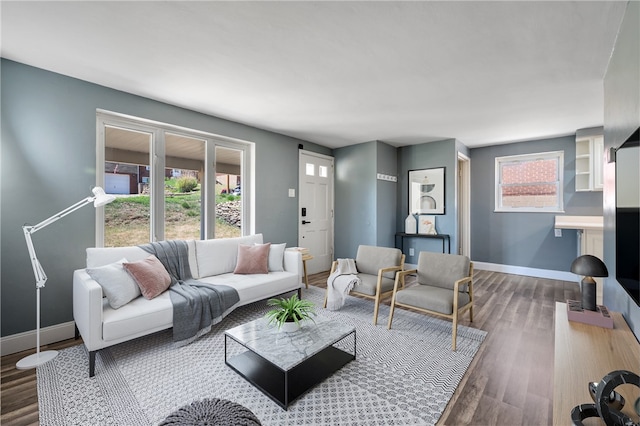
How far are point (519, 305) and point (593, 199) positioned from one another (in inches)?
101

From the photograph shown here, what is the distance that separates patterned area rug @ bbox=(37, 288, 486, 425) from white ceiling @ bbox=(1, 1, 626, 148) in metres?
2.54

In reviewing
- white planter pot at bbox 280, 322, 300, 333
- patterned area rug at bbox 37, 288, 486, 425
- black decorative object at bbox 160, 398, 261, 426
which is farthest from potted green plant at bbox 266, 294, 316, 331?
black decorative object at bbox 160, 398, 261, 426

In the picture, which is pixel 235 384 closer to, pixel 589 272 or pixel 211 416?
pixel 211 416

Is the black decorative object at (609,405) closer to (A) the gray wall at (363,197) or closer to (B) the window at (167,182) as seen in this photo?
(B) the window at (167,182)

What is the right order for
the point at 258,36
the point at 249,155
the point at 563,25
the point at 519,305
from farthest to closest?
1. the point at 249,155
2. the point at 519,305
3. the point at 258,36
4. the point at 563,25

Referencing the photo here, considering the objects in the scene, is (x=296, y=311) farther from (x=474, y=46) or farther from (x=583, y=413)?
(x=474, y=46)

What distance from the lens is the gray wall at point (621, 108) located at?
160 centimetres

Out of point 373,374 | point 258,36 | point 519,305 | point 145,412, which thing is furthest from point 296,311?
point 519,305

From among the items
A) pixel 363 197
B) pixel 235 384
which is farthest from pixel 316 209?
pixel 235 384

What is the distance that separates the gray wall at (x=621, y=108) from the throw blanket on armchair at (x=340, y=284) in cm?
215

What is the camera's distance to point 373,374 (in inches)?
83.5

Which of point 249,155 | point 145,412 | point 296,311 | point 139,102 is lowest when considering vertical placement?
point 145,412

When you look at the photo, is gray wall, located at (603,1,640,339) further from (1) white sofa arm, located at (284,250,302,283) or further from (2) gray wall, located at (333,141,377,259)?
→ (2) gray wall, located at (333,141,377,259)

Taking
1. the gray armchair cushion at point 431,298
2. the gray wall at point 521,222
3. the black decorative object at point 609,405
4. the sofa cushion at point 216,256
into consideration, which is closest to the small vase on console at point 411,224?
the gray wall at point 521,222
